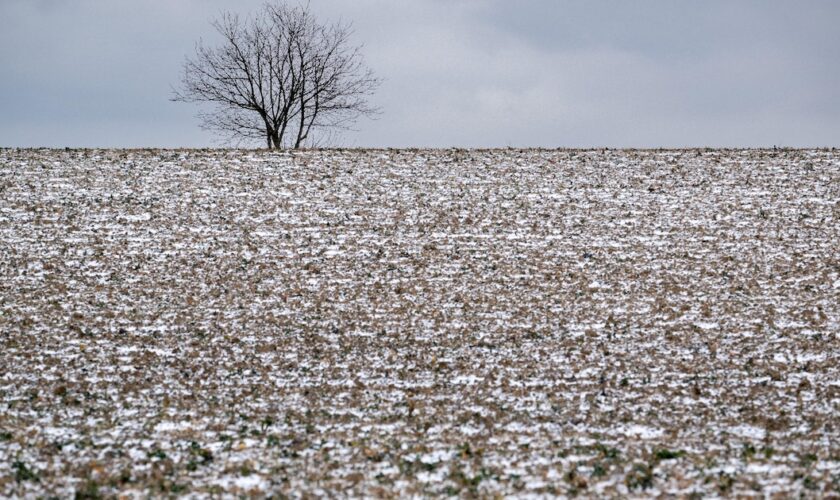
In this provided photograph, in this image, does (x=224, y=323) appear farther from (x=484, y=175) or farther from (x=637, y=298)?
(x=484, y=175)

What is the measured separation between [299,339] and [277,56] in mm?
23000

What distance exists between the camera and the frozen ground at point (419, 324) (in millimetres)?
7598

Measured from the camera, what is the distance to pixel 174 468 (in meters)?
7.43

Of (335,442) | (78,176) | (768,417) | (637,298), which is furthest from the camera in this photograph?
(78,176)

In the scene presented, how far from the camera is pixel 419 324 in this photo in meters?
11.8

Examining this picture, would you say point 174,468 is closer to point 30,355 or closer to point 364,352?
point 364,352

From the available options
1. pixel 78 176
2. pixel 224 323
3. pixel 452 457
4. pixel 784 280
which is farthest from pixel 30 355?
pixel 784 280

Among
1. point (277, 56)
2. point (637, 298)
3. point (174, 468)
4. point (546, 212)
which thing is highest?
point (277, 56)

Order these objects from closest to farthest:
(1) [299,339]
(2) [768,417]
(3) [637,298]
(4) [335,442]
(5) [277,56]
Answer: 1. (4) [335,442]
2. (2) [768,417]
3. (1) [299,339]
4. (3) [637,298]
5. (5) [277,56]

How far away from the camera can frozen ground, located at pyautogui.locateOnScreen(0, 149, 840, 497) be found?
760 cm

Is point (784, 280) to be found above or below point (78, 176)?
below

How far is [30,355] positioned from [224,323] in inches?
114

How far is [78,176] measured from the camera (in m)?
18.7

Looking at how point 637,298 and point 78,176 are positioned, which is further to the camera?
point 78,176
